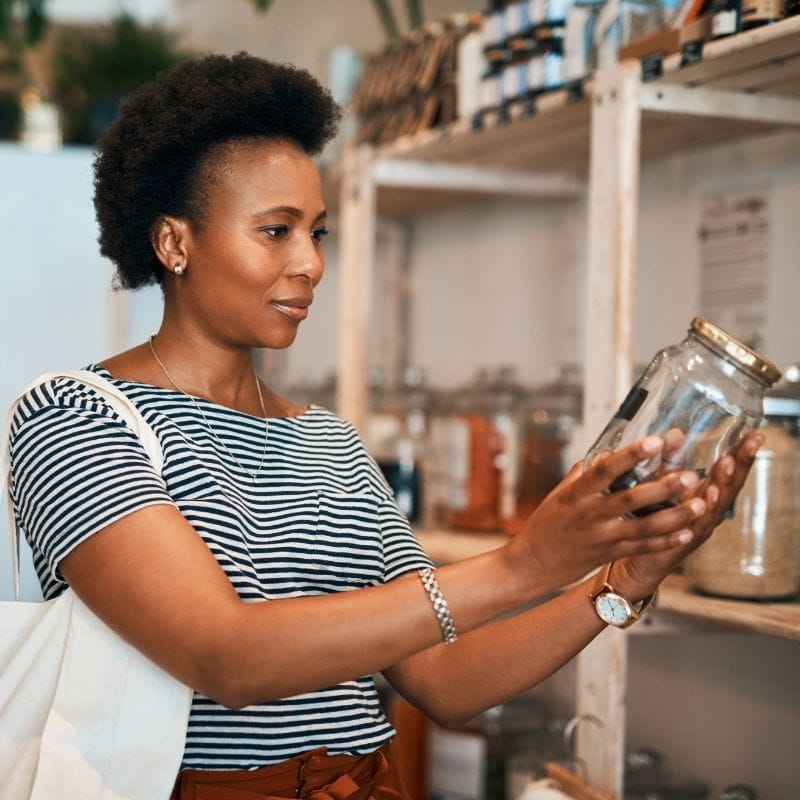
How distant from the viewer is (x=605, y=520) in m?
0.80

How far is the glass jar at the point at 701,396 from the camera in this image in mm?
842

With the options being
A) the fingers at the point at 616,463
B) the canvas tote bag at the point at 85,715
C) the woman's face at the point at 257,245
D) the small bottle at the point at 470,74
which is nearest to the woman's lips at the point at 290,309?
the woman's face at the point at 257,245

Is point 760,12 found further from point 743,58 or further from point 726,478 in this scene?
point 726,478

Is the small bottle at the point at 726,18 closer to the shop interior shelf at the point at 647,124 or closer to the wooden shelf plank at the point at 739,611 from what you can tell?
the shop interior shelf at the point at 647,124

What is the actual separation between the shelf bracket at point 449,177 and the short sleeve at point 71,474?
107 cm

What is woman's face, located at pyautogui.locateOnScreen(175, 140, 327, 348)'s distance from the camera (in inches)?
44.9

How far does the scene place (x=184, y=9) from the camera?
315 cm

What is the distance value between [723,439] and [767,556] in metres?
0.51

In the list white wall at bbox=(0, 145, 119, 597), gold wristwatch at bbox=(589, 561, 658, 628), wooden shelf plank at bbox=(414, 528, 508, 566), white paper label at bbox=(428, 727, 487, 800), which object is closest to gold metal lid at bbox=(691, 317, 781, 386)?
gold wristwatch at bbox=(589, 561, 658, 628)

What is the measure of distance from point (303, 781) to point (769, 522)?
603 mm

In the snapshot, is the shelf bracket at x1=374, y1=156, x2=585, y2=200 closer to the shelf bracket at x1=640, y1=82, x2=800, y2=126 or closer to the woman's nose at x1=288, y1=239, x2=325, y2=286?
the shelf bracket at x1=640, y1=82, x2=800, y2=126

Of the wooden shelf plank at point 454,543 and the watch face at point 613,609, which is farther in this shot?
the wooden shelf plank at point 454,543

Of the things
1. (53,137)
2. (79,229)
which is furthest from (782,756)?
(53,137)

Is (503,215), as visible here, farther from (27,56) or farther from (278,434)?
(27,56)
